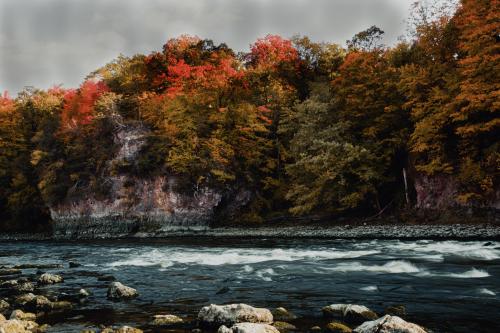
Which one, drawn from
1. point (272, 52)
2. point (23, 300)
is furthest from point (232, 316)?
point (272, 52)

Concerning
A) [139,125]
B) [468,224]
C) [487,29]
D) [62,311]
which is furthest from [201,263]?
[139,125]

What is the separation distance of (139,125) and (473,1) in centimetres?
3823

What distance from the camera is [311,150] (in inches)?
1468

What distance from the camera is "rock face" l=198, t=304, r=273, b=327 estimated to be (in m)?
8.72

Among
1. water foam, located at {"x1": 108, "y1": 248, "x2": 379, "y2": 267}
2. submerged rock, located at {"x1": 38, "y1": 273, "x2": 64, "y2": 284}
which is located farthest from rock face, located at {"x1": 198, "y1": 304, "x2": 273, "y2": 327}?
water foam, located at {"x1": 108, "y1": 248, "x2": 379, "y2": 267}

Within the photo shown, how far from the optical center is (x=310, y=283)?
1386 cm

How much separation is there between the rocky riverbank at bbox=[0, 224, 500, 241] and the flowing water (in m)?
2.83

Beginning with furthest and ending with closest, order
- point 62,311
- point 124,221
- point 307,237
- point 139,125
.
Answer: point 139,125
point 124,221
point 307,237
point 62,311

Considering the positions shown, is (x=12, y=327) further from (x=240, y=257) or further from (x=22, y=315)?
(x=240, y=257)

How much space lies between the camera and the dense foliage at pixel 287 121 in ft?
94.5

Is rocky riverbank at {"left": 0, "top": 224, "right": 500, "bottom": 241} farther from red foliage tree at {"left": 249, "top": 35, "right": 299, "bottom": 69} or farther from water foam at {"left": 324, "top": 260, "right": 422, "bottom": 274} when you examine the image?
red foliage tree at {"left": 249, "top": 35, "right": 299, "bottom": 69}

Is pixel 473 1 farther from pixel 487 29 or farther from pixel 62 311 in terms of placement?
pixel 62 311

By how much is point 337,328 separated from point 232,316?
227 centimetres

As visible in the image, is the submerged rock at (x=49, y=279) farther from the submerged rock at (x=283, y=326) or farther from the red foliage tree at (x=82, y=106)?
the red foliage tree at (x=82, y=106)
